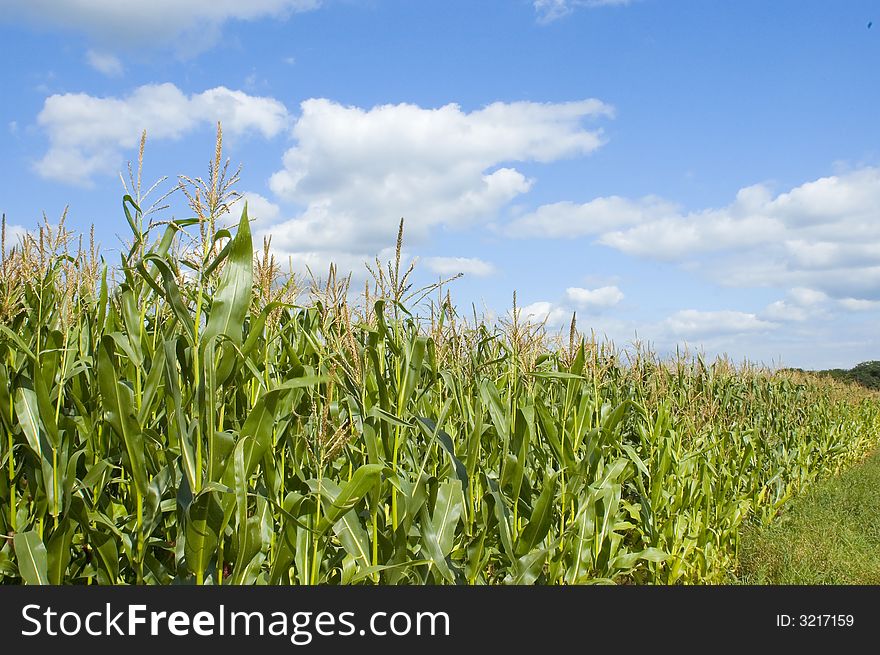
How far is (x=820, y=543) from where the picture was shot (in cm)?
667

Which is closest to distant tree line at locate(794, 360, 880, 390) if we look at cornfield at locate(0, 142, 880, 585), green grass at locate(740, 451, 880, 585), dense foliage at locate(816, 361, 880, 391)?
dense foliage at locate(816, 361, 880, 391)

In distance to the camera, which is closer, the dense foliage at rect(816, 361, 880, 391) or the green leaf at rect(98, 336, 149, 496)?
the green leaf at rect(98, 336, 149, 496)

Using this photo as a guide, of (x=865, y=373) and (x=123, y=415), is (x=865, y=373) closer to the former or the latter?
(x=865, y=373)

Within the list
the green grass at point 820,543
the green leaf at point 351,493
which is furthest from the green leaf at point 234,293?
the green grass at point 820,543

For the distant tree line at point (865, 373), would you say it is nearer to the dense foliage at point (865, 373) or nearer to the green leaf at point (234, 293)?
the dense foliage at point (865, 373)

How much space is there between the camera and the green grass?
5.80m

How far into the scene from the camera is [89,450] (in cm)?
290

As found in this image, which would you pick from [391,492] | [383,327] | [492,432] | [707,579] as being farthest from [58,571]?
[707,579]

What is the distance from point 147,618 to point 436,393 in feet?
6.09

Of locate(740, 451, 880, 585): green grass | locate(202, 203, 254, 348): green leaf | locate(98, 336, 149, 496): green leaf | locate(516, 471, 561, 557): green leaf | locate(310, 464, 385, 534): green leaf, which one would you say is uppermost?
locate(202, 203, 254, 348): green leaf

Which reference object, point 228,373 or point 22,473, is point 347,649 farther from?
point 22,473

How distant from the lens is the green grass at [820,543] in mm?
5805

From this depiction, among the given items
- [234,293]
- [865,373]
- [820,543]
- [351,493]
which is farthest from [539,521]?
[865,373]

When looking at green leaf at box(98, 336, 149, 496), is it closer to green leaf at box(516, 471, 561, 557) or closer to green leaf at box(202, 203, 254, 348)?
green leaf at box(202, 203, 254, 348)
